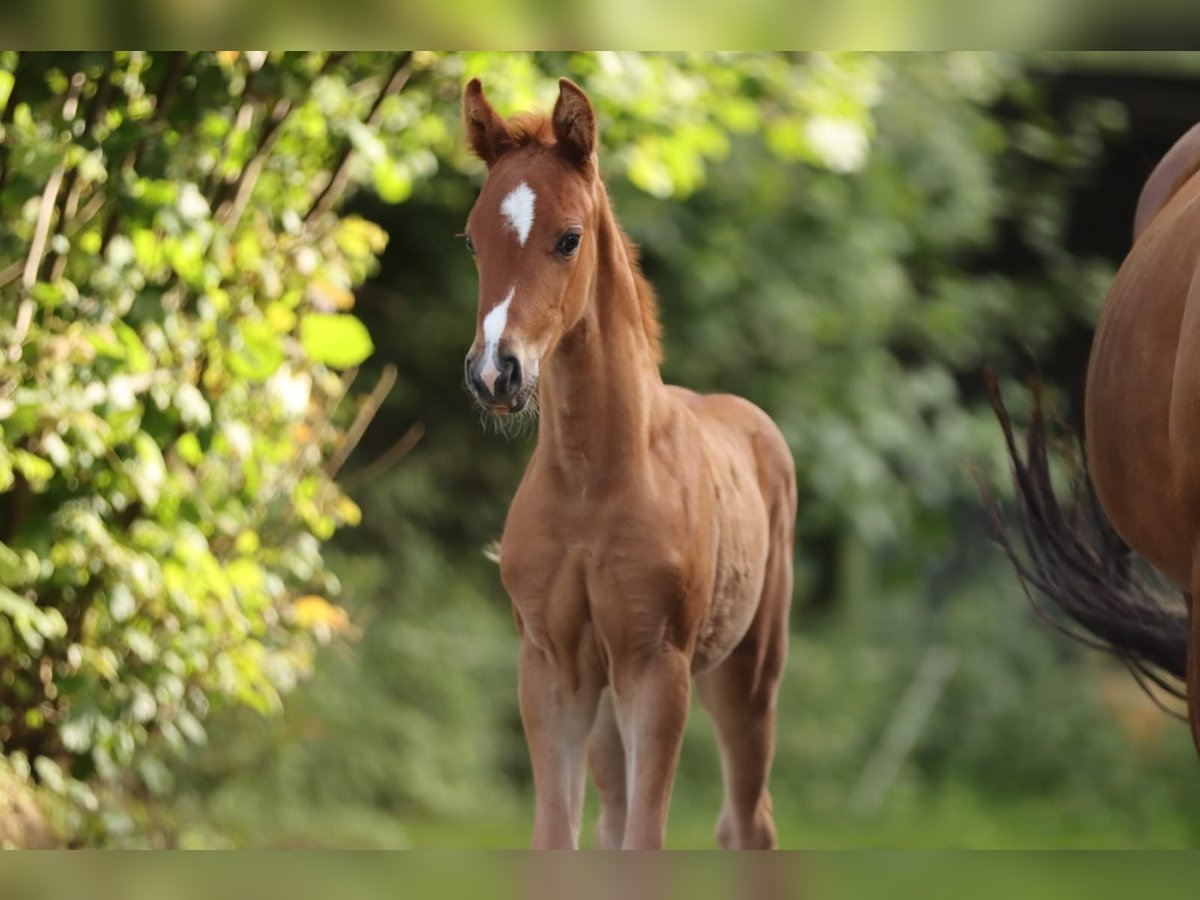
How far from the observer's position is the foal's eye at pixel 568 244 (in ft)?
6.76

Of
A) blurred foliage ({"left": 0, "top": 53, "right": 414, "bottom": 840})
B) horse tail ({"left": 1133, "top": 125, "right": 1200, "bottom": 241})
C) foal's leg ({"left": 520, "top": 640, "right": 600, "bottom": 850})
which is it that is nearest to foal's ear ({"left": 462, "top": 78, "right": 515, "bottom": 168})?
foal's leg ({"left": 520, "top": 640, "right": 600, "bottom": 850})

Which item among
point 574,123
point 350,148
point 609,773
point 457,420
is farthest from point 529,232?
point 457,420

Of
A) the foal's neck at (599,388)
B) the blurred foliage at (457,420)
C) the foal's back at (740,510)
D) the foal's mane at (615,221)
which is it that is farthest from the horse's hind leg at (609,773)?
the blurred foliage at (457,420)

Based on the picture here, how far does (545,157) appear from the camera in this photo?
6.88 feet

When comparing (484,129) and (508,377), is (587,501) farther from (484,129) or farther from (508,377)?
(484,129)

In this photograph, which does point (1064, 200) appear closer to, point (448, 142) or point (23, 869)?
point (448, 142)

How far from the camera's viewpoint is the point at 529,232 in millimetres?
2049

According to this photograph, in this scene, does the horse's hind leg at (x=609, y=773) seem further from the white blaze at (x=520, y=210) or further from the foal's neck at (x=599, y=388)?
the white blaze at (x=520, y=210)

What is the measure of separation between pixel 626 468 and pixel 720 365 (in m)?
3.83

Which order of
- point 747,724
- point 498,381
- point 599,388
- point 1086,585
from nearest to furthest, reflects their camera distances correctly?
point 498,381 < point 599,388 < point 747,724 < point 1086,585

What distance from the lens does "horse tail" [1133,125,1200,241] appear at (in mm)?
2674

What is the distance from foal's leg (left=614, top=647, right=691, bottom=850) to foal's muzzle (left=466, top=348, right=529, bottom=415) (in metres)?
0.41

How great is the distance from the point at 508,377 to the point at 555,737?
0.51m

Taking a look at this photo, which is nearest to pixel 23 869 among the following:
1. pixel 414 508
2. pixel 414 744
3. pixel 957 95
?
pixel 414 744
